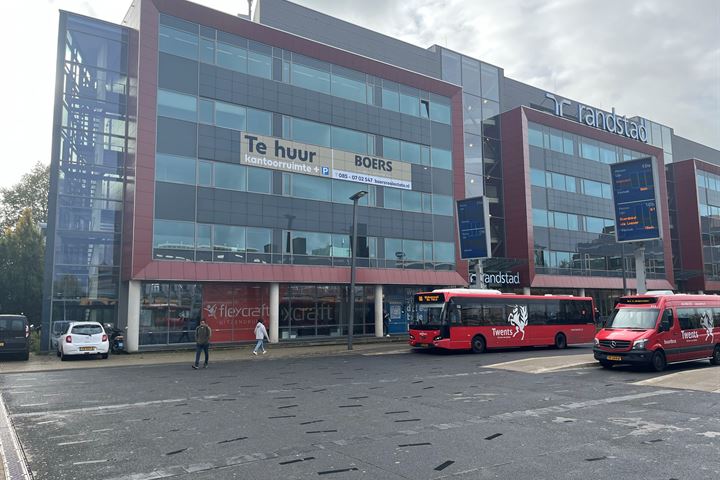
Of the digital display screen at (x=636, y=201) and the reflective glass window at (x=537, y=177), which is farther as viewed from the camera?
the reflective glass window at (x=537, y=177)

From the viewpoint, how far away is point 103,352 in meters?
22.5

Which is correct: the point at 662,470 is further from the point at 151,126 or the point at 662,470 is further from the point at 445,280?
the point at 445,280

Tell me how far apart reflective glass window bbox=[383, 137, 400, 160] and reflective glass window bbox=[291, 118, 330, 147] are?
14.4ft

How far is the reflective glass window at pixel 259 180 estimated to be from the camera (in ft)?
99.1

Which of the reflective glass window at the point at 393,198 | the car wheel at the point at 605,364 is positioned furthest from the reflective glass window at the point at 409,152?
the car wheel at the point at 605,364

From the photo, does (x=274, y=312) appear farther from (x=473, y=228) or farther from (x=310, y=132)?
(x=473, y=228)

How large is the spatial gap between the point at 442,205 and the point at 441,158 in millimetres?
3428

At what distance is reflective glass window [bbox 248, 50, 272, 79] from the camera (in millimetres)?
31078

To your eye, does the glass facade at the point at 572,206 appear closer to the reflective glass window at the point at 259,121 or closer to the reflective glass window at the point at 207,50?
the reflective glass window at the point at 259,121

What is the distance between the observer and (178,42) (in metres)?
28.8

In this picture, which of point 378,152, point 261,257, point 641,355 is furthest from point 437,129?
point 641,355

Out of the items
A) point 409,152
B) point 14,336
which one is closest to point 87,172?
point 14,336

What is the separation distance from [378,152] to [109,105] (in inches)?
635

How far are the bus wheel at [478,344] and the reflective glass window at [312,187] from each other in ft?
42.9
